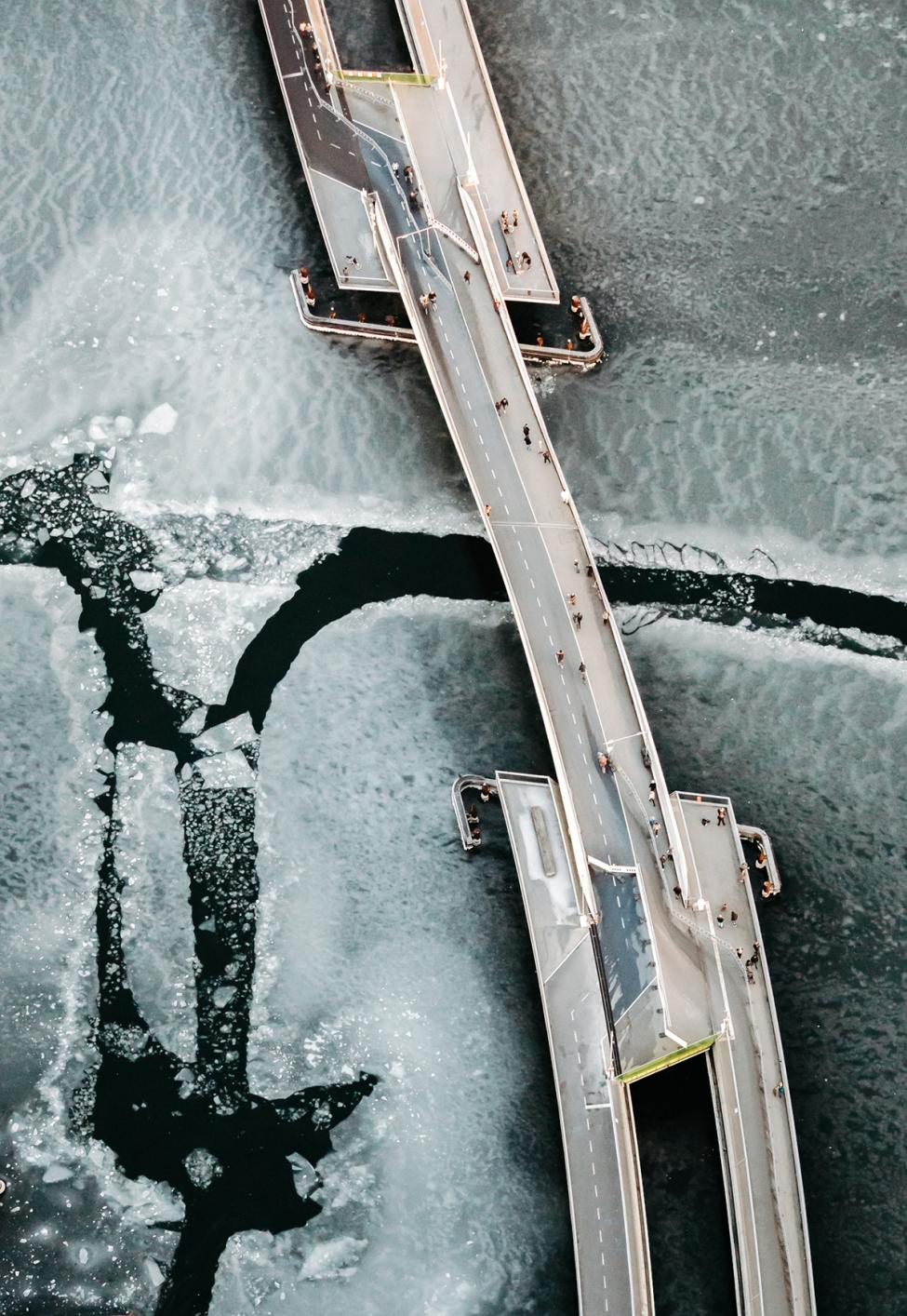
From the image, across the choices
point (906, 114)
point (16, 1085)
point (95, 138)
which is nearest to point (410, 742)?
point (16, 1085)

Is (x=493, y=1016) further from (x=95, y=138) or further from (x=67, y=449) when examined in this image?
(x=95, y=138)

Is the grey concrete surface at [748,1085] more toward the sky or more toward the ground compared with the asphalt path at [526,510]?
more toward the ground

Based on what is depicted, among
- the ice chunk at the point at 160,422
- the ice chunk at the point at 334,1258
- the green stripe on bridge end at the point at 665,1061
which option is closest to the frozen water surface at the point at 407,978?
the ice chunk at the point at 334,1258

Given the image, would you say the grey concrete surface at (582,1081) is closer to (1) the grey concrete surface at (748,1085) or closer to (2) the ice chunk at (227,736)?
(1) the grey concrete surface at (748,1085)

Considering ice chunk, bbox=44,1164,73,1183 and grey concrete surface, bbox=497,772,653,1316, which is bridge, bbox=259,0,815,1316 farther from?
ice chunk, bbox=44,1164,73,1183

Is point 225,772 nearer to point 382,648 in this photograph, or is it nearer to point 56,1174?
point 382,648

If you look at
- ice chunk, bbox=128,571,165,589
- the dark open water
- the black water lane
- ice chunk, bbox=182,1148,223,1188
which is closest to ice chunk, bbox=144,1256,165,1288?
the dark open water
